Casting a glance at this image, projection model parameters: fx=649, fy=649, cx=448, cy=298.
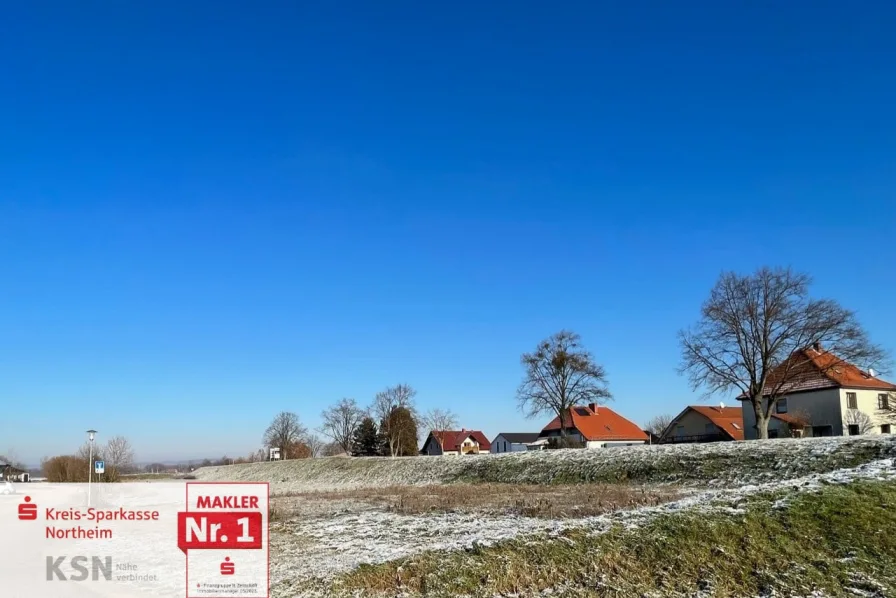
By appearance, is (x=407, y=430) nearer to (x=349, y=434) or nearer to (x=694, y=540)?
(x=349, y=434)

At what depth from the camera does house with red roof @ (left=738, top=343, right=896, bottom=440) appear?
1828 inches

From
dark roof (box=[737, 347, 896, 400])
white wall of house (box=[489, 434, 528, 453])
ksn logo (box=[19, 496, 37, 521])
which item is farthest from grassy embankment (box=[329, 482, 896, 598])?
white wall of house (box=[489, 434, 528, 453])

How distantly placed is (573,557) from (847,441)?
2151 cm

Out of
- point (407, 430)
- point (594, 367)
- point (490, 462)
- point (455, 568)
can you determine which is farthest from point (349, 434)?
point (455, 568)

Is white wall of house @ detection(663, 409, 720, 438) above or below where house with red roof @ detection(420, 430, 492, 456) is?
above

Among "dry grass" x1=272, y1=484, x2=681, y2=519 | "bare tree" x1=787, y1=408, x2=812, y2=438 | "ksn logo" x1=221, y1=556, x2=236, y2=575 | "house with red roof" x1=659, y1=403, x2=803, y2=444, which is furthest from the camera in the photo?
"house with red roof" x1=659, y1=403, x2=803, y2=444

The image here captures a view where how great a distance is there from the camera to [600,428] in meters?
82.4

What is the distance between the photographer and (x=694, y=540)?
1121 centimetres

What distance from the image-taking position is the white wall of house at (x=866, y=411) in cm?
4738

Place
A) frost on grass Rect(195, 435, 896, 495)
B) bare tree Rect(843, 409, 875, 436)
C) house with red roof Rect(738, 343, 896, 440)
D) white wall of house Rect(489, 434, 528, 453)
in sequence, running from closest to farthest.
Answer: frost on grass Rect(195, 435, 896, 495) < house with red roof Rect(738, 343, 896, 440) < bare tree Rect(843, 409, 875, 436) < white wall of house Rect(489, 434, 528, 453)

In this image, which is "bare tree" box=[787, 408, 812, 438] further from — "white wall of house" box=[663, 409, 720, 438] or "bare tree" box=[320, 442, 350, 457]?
"bare tree" box=[320, 442, 350, 457]

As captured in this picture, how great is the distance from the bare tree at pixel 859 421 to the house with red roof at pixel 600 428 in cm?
3280

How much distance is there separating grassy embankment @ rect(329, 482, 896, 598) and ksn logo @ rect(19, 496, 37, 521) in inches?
597

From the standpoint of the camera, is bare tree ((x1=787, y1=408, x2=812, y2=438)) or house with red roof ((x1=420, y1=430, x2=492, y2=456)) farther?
house with red roof ((x1=420, y1=430, x2=492, y2=456))
